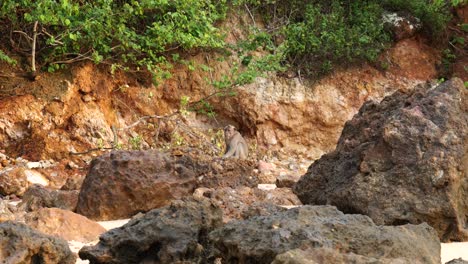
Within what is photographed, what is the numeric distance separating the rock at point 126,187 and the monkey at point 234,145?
4958mm

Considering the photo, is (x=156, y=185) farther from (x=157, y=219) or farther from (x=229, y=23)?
(x=229, y=23)

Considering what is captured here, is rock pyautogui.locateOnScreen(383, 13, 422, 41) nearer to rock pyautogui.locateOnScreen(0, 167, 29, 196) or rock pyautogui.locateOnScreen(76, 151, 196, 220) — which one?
rock pyautogui.locateOnScreen(0, 167, 29, 196)

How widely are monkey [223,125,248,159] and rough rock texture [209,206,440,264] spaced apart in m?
8.20

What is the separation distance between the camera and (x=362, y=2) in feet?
52.5

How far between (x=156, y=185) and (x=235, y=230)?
11.2ft

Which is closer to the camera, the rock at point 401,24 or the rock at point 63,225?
the rock at point 63,225

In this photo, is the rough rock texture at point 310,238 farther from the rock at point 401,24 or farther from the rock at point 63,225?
the rock at point 401,24

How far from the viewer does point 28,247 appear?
386 centimetres

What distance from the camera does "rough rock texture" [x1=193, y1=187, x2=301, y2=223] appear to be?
529 cm

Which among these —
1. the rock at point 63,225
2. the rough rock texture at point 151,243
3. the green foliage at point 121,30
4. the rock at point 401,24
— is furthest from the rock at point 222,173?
the rock at point 401,24

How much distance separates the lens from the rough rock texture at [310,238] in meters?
3.39

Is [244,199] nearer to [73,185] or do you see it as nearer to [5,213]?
[5,213]

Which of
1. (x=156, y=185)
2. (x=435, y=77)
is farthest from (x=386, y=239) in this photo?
(x=435, y=77)

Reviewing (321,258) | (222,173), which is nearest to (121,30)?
(222,173)
